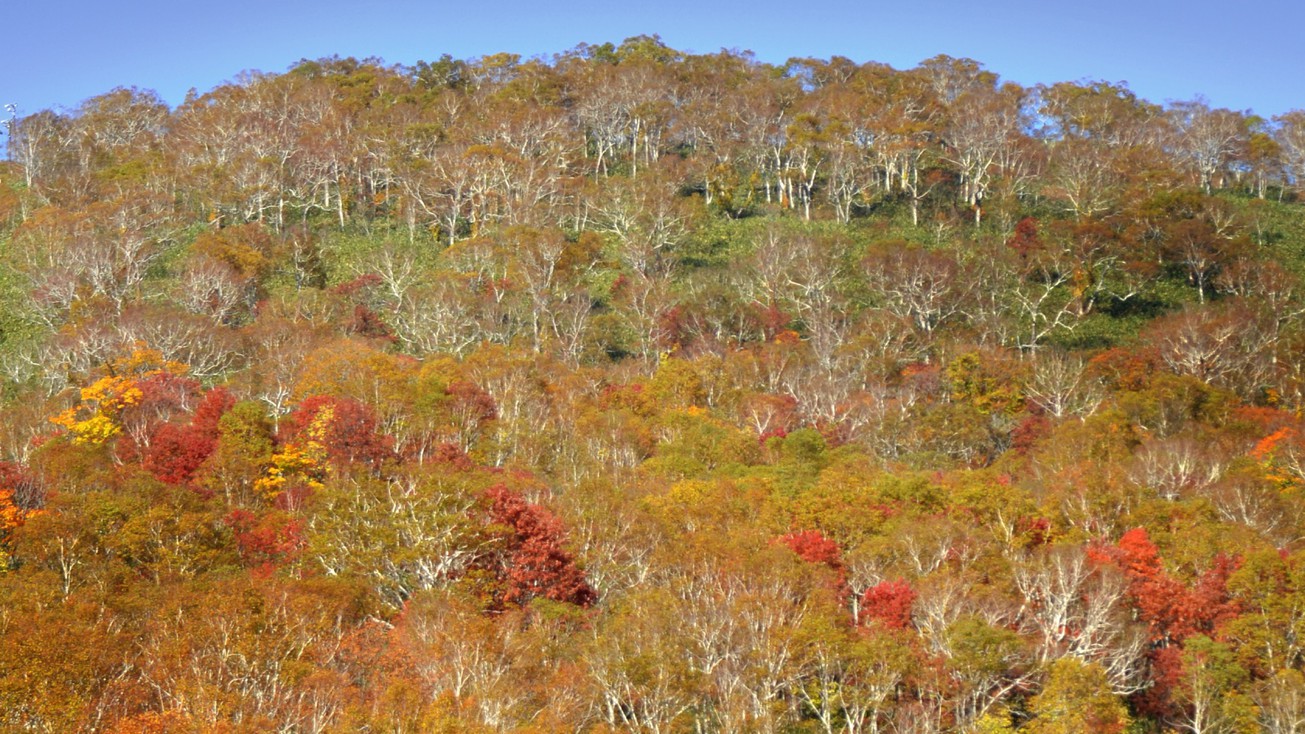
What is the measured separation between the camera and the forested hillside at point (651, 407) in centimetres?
4119

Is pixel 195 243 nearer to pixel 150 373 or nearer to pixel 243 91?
pixel 150 373

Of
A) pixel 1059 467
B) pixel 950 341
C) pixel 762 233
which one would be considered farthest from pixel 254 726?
pixel 762 233

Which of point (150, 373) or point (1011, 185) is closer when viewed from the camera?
point (150, 373)

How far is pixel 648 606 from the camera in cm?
4366

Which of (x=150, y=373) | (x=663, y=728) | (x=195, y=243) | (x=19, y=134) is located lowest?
(x=663, y=728)

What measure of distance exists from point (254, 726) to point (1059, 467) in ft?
141

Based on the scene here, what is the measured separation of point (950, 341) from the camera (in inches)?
3408

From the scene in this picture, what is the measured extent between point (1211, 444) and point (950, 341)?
2394 cm

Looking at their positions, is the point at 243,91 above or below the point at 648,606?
above

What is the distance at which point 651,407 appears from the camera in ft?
253

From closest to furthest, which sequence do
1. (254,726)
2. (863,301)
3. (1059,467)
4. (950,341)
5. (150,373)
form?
(254,726) < (1059,467) < (150,373) < (950,341) < (863,301)

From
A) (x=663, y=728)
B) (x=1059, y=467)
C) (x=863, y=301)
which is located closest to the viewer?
(x=663, y=728)

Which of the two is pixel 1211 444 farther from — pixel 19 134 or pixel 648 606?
pixel 19 134

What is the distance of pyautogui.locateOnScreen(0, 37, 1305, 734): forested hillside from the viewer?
4119 centimetres
